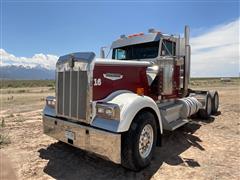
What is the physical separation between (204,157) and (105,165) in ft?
7.26

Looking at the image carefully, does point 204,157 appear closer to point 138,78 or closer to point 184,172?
point 184,172

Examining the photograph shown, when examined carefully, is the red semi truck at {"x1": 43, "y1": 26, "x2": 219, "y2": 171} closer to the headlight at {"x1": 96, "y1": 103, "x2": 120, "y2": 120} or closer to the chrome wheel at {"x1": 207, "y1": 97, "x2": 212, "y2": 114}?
the headlight at {"x1": 96, "y1": 103, "x2": 120, "y2": 120}

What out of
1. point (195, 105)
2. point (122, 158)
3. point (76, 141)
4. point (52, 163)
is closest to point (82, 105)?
point (76, 141)

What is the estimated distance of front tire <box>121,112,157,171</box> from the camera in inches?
165

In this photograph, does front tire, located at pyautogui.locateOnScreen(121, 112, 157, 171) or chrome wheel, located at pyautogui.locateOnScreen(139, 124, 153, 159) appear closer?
front tire, located at pyautogui.locateOnScreen(121, 112, 157, 171)

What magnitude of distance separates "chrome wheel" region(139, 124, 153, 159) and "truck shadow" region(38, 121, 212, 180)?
302 mm

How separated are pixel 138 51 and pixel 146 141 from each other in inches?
108

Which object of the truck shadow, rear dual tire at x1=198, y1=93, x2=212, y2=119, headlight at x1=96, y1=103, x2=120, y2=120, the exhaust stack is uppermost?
the exhaust stack

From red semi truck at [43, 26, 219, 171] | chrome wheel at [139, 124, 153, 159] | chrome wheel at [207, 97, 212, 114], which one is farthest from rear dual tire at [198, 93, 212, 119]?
chrome wheel at [139, 124, 153, 159]

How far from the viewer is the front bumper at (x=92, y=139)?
3.97m

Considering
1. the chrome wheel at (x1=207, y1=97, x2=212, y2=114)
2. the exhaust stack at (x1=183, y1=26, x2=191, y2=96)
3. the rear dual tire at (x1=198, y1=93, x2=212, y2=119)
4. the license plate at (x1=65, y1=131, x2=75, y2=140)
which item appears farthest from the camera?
the chrome wheel at (x1=207, y1=97, x2=212, y2=114)

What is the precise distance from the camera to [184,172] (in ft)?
14.7

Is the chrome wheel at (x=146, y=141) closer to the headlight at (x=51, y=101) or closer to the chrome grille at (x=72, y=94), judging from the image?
the chrome grille at (x=72, y=94)

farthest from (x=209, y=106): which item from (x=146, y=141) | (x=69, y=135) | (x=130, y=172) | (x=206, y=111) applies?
(x=69, y=135)
